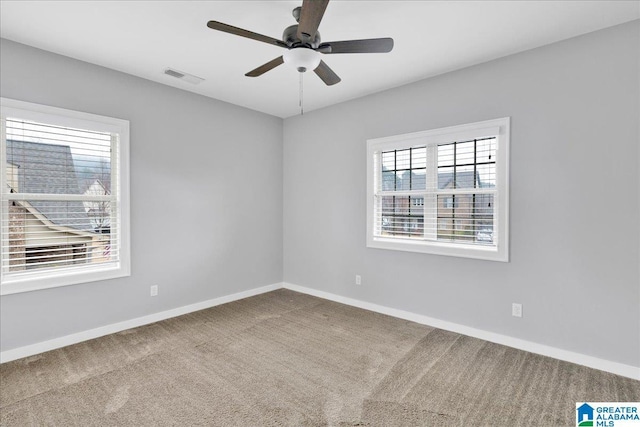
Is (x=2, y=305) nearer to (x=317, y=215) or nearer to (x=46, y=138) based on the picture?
(x=46, y=138)

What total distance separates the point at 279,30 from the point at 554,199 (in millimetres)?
2738

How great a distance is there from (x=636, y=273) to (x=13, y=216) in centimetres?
510

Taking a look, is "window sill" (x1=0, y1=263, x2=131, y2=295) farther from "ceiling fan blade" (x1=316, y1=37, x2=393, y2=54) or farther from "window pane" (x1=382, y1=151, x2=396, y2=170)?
"window pane" (x1=382, y1=151, x2=396, y2=170)

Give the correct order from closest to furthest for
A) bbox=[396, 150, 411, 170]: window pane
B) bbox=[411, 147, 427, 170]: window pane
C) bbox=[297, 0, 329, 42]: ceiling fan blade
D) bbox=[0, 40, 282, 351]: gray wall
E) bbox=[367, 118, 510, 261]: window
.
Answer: bbox=[297, 0, 329, 42]: ceiling fan blade < bbox=[0, 40, 282, 351]: gray wall < bbox=[367, 118, 510, 261]: window < bbox=[411, 147, 427, 170]: window pane < bbox=[396, 150, 411, 170]: window pane

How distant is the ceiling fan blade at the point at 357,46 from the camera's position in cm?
213

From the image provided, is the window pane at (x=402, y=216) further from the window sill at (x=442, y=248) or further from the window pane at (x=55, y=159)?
the window pane at (x=55, y=159)

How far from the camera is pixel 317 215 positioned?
4.75 meters

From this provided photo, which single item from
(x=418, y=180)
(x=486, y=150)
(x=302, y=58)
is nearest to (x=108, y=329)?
(x=302, y=58)

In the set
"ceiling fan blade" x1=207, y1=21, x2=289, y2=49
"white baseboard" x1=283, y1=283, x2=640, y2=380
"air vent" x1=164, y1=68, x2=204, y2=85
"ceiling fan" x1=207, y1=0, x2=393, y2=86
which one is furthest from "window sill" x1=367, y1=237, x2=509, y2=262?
"air vent" x1=164, y1=68, x2=204, y2=85

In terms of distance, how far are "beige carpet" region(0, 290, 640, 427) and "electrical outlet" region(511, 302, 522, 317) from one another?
0.33 m

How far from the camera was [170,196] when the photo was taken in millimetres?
3846

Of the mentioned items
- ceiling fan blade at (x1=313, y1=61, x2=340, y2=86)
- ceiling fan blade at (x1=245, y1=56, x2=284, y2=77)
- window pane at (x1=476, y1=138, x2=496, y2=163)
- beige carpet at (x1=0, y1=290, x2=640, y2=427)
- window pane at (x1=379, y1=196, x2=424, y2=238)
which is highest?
ceiling fan blade at (x1=245, y1=56, x2=284, y2=77)

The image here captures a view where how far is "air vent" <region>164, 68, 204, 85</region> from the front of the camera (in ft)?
11.2

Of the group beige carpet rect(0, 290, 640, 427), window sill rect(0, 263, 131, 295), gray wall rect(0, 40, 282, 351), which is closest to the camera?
beige carpet rect(0, 290, 640, 427)
